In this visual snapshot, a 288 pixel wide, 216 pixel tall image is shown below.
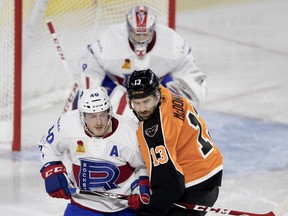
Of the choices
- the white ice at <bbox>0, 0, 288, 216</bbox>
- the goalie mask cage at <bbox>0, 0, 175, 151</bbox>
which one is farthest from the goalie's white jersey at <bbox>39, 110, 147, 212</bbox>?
the goalie mask cage at <bbox>0, 0, 175, 151</bbox>

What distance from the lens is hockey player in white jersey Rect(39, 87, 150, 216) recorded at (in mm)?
3250

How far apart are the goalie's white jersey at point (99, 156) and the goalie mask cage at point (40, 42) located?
1536 millimetres

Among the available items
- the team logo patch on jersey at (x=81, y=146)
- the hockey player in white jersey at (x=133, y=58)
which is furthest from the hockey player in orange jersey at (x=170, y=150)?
the hockey player in white jersey at (x=133, y=58)

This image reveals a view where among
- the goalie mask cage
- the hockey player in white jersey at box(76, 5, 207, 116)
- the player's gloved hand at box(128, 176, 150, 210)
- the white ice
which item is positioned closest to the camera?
the player's gloved hand at box(128, 176, 150, 210)

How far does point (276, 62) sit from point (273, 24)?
1642mm

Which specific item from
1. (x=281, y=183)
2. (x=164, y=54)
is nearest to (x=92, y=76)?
(x=164, y=54)

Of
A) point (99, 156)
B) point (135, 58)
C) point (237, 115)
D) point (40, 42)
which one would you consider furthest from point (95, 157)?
point (237, 115)

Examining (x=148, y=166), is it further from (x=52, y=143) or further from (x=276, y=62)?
(x=276, y=62)

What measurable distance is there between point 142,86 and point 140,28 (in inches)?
50.9

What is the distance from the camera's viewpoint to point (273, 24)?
29.0 feet

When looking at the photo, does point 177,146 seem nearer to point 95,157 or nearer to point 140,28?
point 95,157

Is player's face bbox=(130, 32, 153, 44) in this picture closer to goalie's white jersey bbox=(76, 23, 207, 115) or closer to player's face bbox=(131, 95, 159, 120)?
goalie's white jersey bbox=(76, 23, 207, 115)

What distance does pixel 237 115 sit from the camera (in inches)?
228

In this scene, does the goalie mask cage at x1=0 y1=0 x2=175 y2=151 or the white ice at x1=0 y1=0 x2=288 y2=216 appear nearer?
the white ice at x1=0 y1=0 x2=288 y2=216
